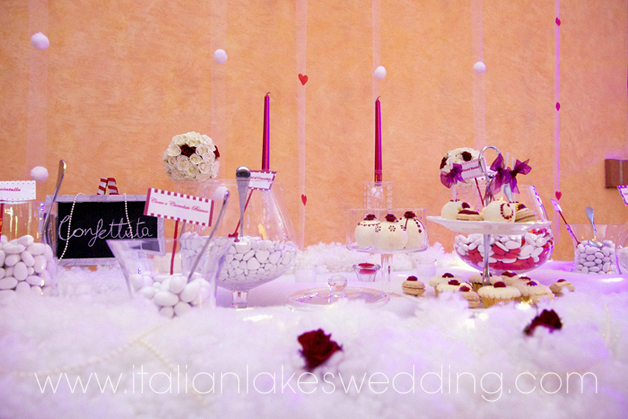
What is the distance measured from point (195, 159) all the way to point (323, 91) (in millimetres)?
801

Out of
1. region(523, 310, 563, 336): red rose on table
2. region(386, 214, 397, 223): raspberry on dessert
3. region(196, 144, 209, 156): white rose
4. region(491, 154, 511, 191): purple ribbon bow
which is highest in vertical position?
region(196, 144, 209, 156): white rose

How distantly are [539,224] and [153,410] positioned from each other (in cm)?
87

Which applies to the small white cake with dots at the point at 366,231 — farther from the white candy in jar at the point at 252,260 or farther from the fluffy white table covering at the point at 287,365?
the fluffy white table covering at the point at 287,365

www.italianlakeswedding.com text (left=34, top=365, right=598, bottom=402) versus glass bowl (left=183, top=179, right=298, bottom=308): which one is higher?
glass bowl (left=183, top=179, right=298, bottom=308)

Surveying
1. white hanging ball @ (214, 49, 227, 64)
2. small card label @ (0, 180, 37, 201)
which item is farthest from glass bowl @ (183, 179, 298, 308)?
white hanging ball @ (214, 49, 227, 64)

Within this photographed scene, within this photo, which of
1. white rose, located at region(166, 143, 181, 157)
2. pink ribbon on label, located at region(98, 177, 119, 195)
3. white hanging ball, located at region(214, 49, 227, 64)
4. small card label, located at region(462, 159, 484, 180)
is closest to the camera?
small card label, located at region(462, 159, 484, 180)

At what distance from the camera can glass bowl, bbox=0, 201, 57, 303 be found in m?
0.74

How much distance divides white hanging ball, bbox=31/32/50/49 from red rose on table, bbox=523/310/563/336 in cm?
180

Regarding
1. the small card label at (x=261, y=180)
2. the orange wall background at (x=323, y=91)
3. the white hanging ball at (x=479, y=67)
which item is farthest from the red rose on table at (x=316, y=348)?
the white hanging ball at (x=479, y=67)

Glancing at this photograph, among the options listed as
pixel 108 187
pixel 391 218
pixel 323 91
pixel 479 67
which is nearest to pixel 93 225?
pixel 108 187

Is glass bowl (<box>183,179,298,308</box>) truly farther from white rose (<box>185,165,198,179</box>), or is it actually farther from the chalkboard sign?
the chalkboard sign

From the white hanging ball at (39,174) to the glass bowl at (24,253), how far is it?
2.53 feet

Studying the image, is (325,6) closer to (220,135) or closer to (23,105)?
(220,135)

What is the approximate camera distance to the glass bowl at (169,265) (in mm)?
709
